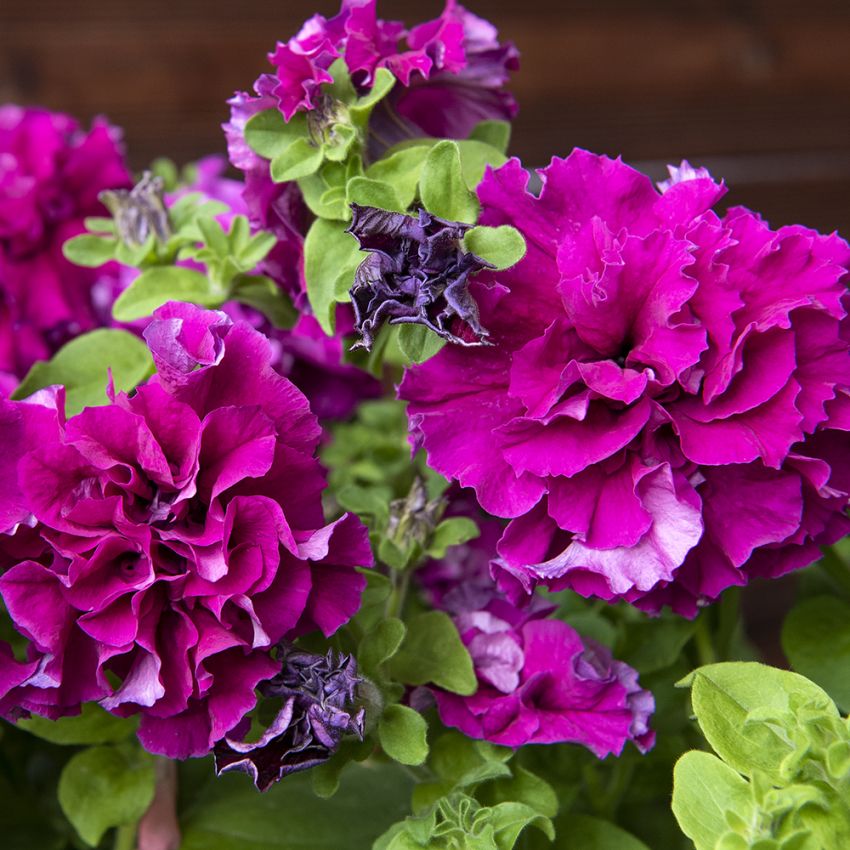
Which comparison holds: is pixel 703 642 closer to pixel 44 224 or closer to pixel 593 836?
pixel 593 836

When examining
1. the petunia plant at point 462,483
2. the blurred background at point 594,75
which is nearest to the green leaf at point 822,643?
the petunia plant at point 462,483

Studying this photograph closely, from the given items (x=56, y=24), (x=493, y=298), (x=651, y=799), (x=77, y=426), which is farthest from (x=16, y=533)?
(x=56, y=24)

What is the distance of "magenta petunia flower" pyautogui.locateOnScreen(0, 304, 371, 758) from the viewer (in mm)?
294

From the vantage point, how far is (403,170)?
0.35m

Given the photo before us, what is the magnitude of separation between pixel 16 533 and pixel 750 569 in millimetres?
206

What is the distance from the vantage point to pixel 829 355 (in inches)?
11.9

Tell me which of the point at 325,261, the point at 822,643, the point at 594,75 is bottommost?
the point at 594,75

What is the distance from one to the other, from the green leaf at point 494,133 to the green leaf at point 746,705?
196 millimetres

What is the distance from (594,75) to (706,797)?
3.05ft

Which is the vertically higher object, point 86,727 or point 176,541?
point 176,541

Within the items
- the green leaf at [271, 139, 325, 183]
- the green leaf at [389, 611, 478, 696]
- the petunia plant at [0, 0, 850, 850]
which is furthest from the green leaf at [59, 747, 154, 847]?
the green leaf at [271, 139, 325, 183]

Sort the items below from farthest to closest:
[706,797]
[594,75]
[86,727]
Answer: [594,75] < [86,727] < [706,797]

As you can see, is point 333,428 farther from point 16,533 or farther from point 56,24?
point 56,24

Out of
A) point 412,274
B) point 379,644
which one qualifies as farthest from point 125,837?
point 412,274
